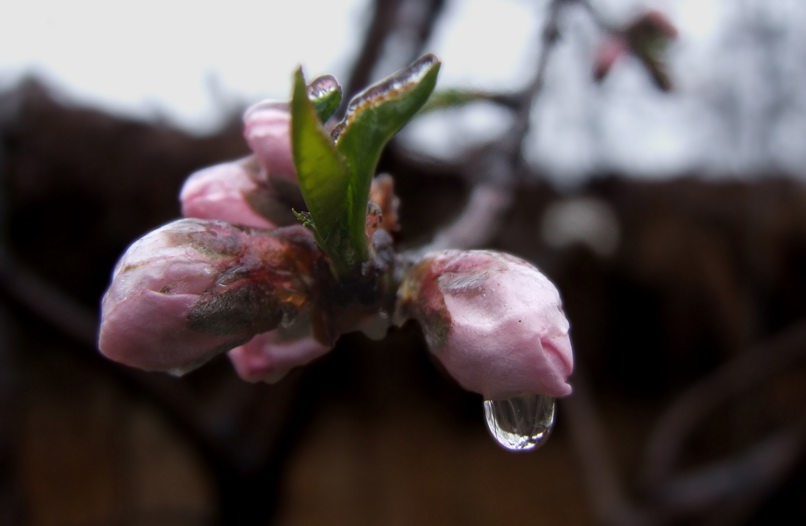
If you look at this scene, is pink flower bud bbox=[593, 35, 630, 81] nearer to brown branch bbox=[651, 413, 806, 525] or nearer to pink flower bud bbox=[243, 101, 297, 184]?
pink flower bud bbox=[243, 101, 297, 184]

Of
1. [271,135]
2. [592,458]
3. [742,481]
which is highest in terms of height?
[271,135]

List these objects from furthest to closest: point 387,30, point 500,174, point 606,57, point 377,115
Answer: point 387,30 < point 606,57 < point 500,174 < point 377,115

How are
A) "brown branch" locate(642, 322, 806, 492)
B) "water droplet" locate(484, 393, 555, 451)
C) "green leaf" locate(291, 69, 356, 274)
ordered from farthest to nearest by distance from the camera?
"brown branch" locate(642, 322, 806, 492) → "water droplet" locate(484, 393, 555, 451) → "green leaf" locate(291, 69, 356, 274)

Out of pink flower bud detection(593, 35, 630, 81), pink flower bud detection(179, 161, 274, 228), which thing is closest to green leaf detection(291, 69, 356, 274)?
pink flower bud detection(179, 161, 274, 228)

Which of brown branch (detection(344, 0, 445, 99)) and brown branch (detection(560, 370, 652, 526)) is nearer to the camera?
brown branch (detection(344, 0, 445, 99))

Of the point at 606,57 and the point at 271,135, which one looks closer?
the point at 271,135

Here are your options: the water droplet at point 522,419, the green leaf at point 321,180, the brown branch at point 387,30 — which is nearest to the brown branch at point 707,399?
the brown branch at point 387,30

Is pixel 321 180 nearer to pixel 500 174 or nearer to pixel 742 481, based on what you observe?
pixel 500 174

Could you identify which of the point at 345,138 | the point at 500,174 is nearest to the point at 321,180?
the point at 345,138
